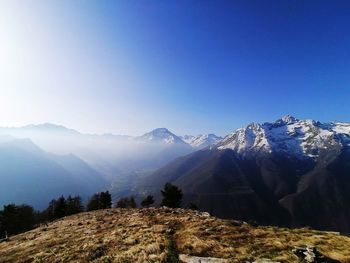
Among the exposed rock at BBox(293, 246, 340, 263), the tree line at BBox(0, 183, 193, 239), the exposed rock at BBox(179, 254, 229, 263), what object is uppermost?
the exposed rock at BBox(179, 254, 229, 263)

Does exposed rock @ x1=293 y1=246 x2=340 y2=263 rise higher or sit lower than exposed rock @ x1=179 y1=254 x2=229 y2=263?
lower

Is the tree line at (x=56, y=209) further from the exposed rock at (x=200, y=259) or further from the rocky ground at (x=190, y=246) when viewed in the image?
the exposed rock at (x=200, y=259)

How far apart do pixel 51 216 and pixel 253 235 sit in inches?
3518

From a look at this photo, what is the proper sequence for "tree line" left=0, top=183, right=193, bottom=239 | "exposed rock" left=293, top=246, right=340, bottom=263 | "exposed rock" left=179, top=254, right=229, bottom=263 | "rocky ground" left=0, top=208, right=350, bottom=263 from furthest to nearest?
"tree line" left=0, top=183, right=193, bottom=239 < "rocky ground" left=0, top=208, right=350, bottom=263 < "exposed rock" left=179, top=254, right=229, bottom=263 < "exposed rock" left=293, top=246, right=340, bottom=263

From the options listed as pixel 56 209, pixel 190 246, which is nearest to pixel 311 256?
pixel 190 246

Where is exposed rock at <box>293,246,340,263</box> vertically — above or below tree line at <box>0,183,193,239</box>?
above

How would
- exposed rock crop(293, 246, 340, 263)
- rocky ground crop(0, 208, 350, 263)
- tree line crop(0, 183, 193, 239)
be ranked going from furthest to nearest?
1. tree line crop(0, 183, 193, 239)
2. rocky ground crop(0, 208, 350, 263)
3. exposed rock crop(293, 246, 340, 263)

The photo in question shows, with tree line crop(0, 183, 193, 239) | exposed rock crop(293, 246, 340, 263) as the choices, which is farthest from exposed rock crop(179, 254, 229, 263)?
tree line crop(0, 183, 193, 239)

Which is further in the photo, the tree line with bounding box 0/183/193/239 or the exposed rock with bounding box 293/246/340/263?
the tree line with bounding box 0/183/193/239

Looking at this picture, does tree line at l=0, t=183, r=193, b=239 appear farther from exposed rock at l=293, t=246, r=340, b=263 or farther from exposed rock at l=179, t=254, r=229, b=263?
exposed rock at l=293, t=246, r=340, b=263

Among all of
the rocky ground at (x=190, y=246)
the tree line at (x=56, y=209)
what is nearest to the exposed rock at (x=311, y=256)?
the rocky ground at (x=190, y=246)

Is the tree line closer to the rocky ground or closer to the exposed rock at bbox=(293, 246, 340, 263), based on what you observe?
the rocky ground

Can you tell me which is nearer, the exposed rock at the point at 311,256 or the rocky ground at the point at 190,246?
the exposed rock at the point at 311,256

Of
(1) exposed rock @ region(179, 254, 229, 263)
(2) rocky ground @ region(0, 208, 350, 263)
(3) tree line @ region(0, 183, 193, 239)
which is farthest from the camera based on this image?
(3) tree line @ region(0, 183, 193, 239)
